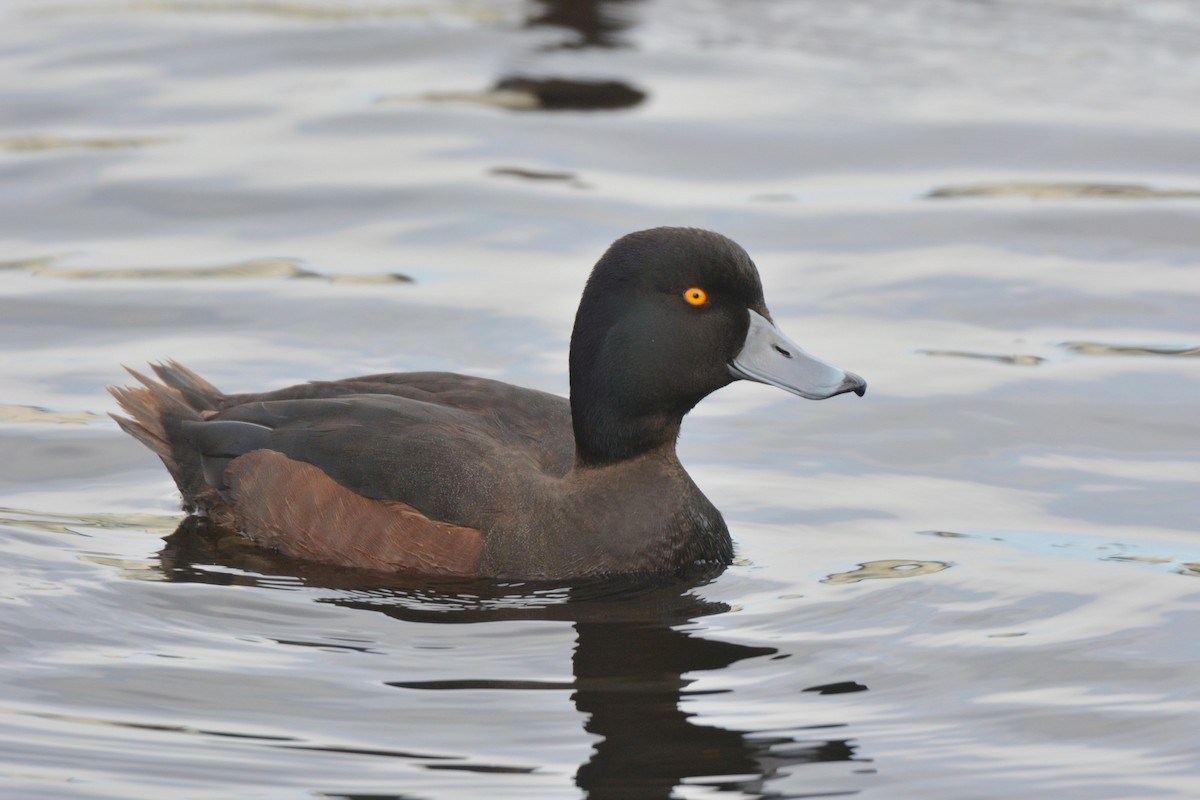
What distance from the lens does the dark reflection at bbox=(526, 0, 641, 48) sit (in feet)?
51.5

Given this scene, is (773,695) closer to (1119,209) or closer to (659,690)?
(659,690)

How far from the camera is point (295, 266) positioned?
10969 mm

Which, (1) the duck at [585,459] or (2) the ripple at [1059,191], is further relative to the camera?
(2) the ripple at [1059,191]

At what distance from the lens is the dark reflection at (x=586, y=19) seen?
15.7m

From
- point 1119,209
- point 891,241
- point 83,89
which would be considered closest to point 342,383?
point 891,241

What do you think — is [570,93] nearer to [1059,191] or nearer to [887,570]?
[1059,191]

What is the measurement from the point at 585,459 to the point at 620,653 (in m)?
1.22

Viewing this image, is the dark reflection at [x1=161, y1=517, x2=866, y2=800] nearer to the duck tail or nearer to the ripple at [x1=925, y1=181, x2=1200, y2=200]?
the duck tail

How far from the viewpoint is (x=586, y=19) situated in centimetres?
1628

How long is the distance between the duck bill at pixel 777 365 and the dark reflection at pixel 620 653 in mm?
787

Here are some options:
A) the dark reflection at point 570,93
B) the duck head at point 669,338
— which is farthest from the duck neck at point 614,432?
the dark reflection at point 570,93

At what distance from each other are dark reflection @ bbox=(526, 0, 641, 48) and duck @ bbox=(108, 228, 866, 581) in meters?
8.73

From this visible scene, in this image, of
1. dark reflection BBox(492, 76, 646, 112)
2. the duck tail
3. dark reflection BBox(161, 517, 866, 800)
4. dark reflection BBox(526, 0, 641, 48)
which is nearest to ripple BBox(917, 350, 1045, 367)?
dark reflection BBox(161, 517, 866, 800)

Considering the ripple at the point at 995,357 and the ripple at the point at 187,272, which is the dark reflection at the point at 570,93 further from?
the ripple at the point at 995,357
